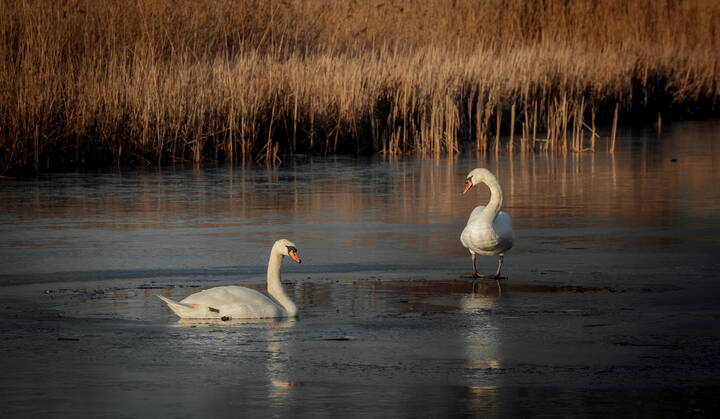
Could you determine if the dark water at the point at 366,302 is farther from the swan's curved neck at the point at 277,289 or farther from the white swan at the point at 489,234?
the white swan at the point at 489,234

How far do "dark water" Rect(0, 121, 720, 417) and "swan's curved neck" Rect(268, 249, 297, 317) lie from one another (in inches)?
5.4

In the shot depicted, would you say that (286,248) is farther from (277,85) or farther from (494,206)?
(277,85)

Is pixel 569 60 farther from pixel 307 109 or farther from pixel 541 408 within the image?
pixel 541 408

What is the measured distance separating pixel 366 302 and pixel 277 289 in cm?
72

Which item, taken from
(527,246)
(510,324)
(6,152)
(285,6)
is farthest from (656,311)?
Answer: (285,6)

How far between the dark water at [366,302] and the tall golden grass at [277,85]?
276 cm

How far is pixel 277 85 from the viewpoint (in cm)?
2142

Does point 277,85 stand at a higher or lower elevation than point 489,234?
higher

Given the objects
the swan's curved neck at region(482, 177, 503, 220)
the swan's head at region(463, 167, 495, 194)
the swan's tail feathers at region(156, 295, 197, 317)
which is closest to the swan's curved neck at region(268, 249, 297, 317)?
the swan's tail feathers at region(156, 295, 197, 317)

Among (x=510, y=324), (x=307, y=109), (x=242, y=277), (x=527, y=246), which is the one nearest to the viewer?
(x=510, y=324)

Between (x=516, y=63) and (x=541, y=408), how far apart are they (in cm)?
2055

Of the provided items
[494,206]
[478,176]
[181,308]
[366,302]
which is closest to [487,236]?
[494,206]

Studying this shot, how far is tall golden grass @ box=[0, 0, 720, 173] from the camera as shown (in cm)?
1922

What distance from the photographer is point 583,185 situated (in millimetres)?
16500
